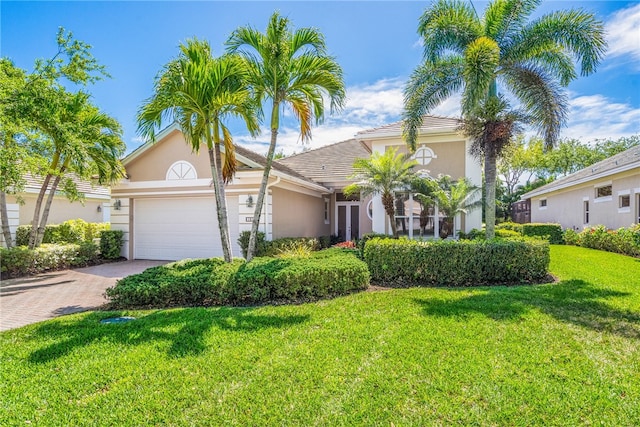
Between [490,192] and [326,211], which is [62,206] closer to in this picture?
[326,211]

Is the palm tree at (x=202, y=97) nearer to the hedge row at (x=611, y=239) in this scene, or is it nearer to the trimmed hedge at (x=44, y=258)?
the trimmed hedge at (x=44, y=258)

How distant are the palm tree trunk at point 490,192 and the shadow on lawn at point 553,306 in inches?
99.7

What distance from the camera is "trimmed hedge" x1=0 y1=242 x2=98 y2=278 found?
10.8 metres

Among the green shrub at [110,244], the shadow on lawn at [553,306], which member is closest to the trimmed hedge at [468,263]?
the shadow on lawn at [553,306]

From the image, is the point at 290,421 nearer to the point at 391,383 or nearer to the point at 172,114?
the point at 391,383

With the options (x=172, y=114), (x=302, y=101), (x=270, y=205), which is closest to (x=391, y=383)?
(x=302, y=101)

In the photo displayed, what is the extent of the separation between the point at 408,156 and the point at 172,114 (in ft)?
32.8

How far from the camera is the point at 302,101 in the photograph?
30.6 feet

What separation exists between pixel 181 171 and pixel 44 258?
18.4ft

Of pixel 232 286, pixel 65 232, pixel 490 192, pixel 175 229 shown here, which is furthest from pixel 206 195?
pixel 490 192

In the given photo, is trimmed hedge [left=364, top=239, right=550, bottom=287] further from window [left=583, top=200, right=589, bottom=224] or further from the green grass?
window [left=583, top=200, right=589, bottom=224]

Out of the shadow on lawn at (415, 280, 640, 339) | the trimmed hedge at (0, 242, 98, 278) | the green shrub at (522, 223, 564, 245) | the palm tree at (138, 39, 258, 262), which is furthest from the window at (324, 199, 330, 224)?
the green shrub at (522, 223, 564, 245)

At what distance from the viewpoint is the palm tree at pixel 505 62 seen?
30.7ft

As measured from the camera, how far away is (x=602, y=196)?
17.9 metres
